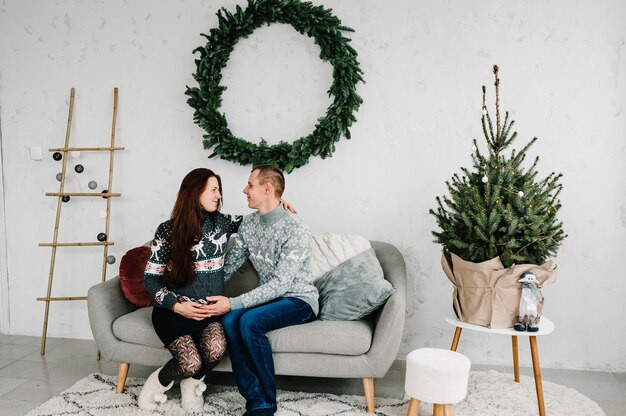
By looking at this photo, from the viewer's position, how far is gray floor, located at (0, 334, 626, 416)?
2.81 m

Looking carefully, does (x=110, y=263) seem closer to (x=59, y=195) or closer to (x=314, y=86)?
(x=59, y=195)

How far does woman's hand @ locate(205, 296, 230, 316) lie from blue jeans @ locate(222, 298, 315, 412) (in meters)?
0.04

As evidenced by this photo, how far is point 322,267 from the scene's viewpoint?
3.03m

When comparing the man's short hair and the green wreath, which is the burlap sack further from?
the green wreath

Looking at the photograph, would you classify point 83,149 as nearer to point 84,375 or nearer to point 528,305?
point 84,375

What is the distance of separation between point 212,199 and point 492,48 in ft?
5.96

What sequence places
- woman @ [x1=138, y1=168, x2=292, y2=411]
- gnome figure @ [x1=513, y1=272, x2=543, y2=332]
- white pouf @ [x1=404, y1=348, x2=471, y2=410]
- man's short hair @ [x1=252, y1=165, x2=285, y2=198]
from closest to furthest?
white pouf @ [x1=404, y1=348, x2=471, y2=410], gnome figure @ [x1=513, y1=272, x2=543, y2=332], woman @ [x1=138, y1=168, x2=292, y2=411], man's short hair @ [x1=252, y1=165, x2=285, y2=198]

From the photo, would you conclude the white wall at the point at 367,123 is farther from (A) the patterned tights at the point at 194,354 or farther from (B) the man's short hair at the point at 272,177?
(A) the patterned tights at the point at 194,354

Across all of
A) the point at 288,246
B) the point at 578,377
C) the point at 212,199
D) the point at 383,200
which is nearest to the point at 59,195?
the point at 212,199

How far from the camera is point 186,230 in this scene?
272 centimetres

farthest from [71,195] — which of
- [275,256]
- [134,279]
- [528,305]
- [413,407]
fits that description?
[528,305]

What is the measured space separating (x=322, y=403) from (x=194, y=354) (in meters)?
0.68

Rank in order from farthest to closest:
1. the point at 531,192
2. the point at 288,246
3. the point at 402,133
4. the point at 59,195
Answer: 1. the point at 59,195
2. the point at 402,133
3. the point at 288,246
4. the point at 531,192

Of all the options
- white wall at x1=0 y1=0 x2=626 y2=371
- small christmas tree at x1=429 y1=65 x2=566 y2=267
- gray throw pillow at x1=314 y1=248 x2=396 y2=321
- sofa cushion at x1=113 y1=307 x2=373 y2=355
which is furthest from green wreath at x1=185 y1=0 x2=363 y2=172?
sofa cushion at x1=113 y1=307 x2=373 y2=355
